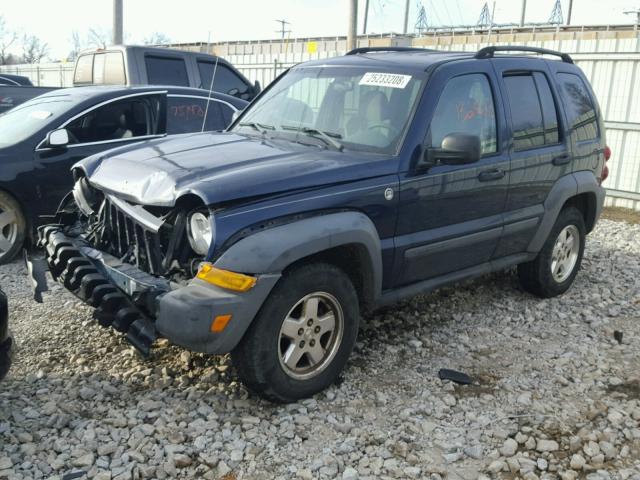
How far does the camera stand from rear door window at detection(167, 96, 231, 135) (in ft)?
22.8

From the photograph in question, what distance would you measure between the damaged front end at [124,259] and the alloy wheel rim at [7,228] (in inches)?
78.3

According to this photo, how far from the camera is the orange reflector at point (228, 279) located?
10.2 ft

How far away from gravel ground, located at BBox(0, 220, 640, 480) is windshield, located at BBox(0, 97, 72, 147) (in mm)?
1798

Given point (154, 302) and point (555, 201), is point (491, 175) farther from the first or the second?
point (154, 302)

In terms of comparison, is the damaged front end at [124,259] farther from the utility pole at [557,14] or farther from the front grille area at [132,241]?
the utility pole at [557,14]

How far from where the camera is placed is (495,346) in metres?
4.63

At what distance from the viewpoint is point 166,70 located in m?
9.41

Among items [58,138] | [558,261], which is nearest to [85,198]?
[58,138]

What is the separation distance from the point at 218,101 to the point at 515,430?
17.1 ft

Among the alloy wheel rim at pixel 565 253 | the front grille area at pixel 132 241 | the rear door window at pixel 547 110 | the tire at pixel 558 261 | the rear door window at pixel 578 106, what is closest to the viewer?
the front grille area at pixel 132 241

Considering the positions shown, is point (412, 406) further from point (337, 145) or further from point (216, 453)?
point (337, 145)

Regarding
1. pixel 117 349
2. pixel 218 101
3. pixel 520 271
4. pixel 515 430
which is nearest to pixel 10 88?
pixel 218 101

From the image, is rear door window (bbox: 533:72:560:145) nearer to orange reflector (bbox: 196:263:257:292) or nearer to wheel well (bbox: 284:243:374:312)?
wheel well (bbox: 284:243:374:312)

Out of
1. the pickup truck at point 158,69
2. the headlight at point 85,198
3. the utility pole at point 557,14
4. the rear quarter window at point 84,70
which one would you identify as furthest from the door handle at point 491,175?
the utility pole at point 557,14
